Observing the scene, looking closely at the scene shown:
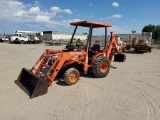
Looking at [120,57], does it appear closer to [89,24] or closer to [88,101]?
[89,24]

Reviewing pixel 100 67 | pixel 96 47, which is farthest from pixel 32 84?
pixel 96 47

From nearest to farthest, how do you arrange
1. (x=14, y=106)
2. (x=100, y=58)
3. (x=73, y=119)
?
(x=73, y=119) < (x=14, y=106) < (x=100, y=58)

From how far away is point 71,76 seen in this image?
6840mm

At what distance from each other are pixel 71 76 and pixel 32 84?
1.37 metres

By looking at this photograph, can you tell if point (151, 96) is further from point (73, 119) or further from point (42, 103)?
point (42, 103)

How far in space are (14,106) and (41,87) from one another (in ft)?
3.28

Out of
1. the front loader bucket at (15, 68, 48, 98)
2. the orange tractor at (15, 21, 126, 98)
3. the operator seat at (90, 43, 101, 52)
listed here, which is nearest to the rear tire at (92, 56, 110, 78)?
the orange tractor at (15, 21, 126, 98)

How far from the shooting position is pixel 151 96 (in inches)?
230

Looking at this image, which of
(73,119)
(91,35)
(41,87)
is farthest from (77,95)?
(91,35)

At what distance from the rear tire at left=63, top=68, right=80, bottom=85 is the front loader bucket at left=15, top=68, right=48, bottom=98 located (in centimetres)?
92

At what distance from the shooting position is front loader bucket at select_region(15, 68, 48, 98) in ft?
18.7

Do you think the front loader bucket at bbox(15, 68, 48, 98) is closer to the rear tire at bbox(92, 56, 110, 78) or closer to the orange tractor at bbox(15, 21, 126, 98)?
the orange tractor at bbox(15, 21, 126, 98)

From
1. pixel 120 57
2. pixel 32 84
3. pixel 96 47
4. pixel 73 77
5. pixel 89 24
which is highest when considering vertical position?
pixel 89 24

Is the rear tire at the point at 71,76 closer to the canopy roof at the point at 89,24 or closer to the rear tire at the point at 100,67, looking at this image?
the rear tire at the point at 100,67
